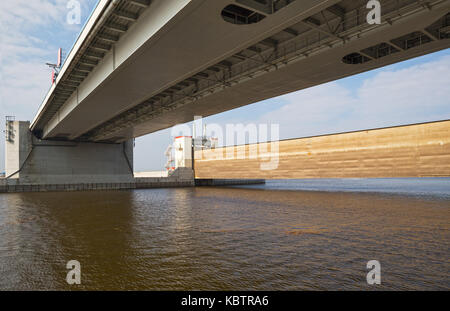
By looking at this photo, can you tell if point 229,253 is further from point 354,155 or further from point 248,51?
point 354,155

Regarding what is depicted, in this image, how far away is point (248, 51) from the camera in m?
18.0

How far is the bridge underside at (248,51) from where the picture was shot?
1194 cm

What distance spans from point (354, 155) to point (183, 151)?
3012 cm

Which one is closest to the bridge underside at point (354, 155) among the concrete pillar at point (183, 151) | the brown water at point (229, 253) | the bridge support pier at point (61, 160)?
the concrete pillar at point (183, 151)

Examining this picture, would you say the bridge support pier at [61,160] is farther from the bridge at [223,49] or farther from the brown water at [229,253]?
the brown water at [229,253]

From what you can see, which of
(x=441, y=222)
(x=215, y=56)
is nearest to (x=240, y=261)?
(x=441, y=222)

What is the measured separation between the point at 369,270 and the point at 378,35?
457 inches

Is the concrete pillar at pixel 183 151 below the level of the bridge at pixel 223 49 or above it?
below

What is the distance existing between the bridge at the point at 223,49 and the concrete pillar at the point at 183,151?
71.0ft

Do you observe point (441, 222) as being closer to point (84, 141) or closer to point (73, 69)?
point (73, 69)

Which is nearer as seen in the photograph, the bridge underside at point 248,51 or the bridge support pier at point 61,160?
the bridge underside at point 248,51

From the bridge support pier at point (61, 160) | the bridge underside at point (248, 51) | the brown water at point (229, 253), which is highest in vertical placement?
the bridge underside at point (248, 51)

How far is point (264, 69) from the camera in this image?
62.6ft

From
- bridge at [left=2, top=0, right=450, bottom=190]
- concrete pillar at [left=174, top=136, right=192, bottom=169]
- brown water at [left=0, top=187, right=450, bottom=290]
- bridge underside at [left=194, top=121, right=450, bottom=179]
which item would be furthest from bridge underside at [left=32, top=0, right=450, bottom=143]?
concrete pillar at [left=174, top=136, right=192, bottom=169]
